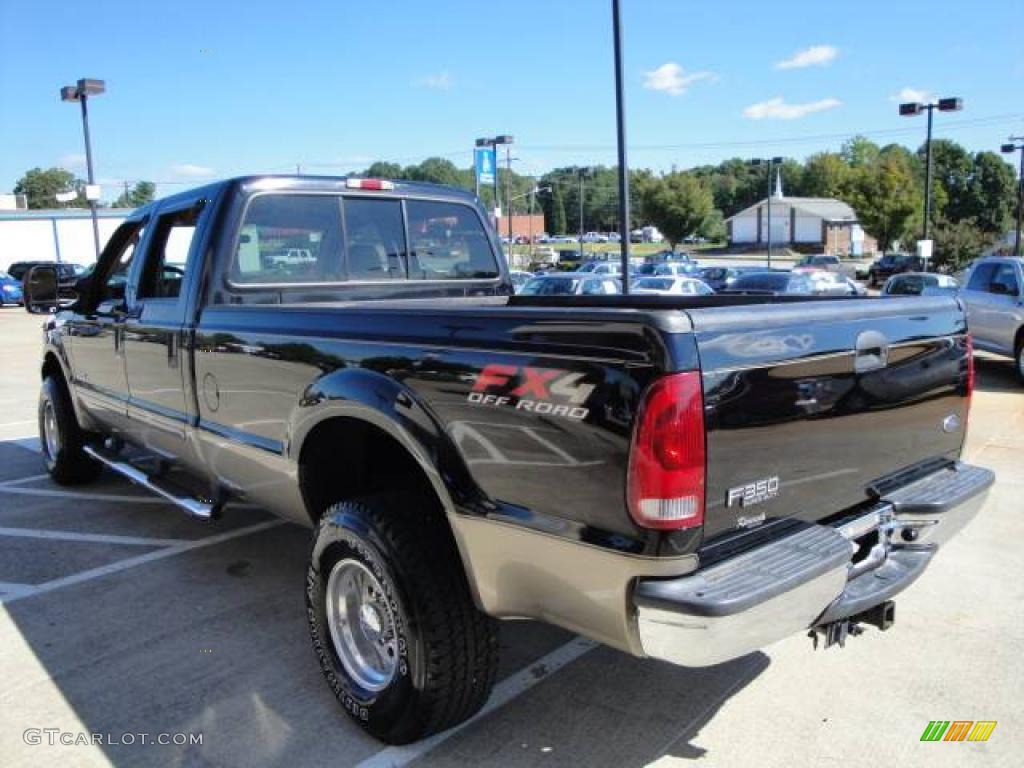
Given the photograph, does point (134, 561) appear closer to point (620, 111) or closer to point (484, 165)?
point (620, 111)

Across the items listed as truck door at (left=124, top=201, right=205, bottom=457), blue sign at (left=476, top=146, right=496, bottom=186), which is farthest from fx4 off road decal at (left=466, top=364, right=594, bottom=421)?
blue sign at (left=476, top=146, right=496, bottom=186)

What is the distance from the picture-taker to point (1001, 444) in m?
7.74

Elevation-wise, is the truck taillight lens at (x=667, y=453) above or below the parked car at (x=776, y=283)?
above

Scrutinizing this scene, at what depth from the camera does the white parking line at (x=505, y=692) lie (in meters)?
2.91

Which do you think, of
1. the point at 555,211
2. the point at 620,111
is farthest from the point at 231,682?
the point at 555,211

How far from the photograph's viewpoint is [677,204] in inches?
3182

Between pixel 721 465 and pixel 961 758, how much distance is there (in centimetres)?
154

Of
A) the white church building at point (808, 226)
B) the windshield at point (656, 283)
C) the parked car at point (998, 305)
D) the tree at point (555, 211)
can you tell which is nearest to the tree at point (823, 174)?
the white church building at point (808, 226)

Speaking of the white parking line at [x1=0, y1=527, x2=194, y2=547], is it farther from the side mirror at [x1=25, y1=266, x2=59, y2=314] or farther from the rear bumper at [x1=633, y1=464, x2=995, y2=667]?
the rear bumper at [x1=633, y1=464, x2=995, y2=667]

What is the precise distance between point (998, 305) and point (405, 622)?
463 inches

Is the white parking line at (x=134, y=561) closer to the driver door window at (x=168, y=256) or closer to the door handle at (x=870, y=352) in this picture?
the driver door window at (x=168, y=256)

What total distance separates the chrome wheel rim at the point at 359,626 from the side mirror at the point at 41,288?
390 centimetres

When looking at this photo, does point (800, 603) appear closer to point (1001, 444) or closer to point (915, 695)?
point (915, 695)

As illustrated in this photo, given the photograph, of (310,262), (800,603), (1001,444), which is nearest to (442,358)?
(800,603)
